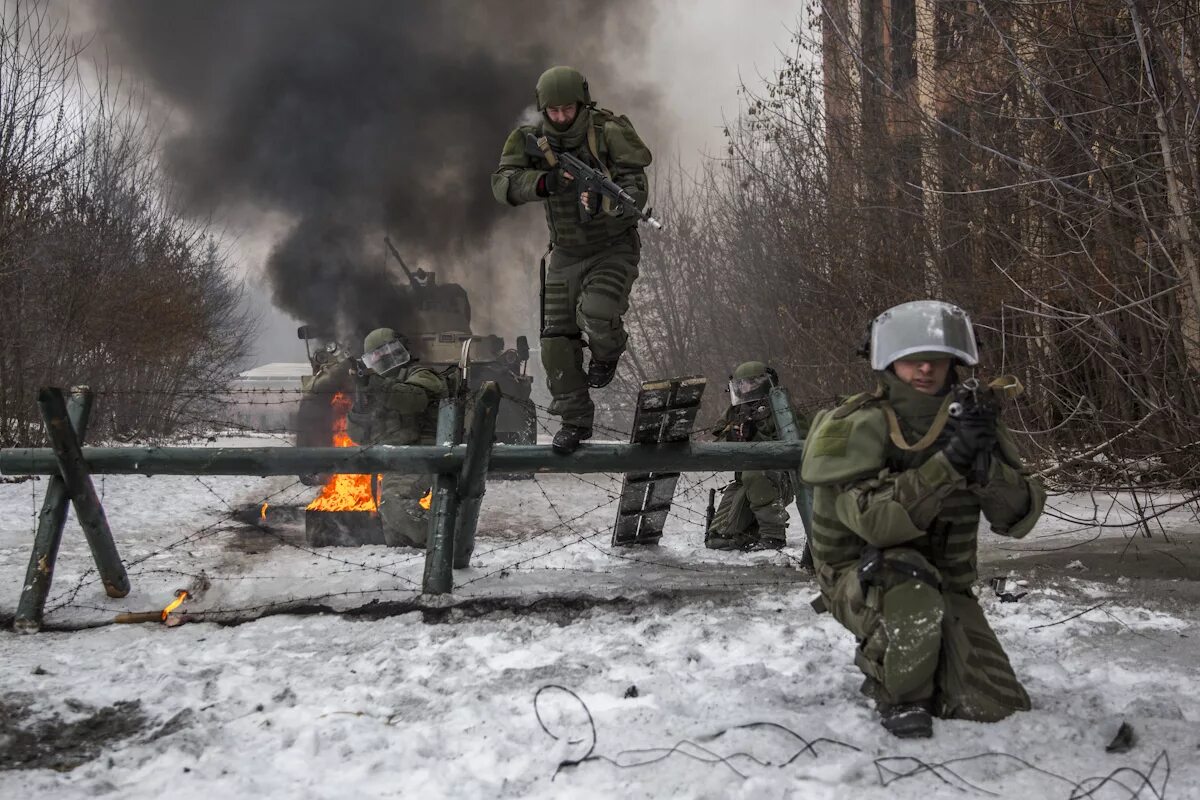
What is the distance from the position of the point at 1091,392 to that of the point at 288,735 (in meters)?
6.87

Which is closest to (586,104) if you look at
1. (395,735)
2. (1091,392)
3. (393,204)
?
(395,735)

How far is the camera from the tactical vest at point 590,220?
16.4 feet

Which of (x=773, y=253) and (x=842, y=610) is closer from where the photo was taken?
(x=842, y=610)

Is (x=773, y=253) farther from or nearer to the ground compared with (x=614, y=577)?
farther from the ground

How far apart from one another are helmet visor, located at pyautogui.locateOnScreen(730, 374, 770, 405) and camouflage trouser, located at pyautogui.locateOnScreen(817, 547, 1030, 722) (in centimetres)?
392

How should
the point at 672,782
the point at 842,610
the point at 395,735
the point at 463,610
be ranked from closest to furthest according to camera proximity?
the point at 672,782, the point at 395,735, the point at 842,610, the point at 463,610

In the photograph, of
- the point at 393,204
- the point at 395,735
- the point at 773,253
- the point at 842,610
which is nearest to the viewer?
the point at 395,735

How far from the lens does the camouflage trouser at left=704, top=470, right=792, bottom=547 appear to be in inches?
259

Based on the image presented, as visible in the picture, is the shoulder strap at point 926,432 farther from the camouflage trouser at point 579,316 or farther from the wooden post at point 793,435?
the camouflage trouser at point 579,316

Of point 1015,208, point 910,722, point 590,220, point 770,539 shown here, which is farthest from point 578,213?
point 1015,208

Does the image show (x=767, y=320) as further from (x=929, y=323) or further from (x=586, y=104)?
(x=929, y=323)

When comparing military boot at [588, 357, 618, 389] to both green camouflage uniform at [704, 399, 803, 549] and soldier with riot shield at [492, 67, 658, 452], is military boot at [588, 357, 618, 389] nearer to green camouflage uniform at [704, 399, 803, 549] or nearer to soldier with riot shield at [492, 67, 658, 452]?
soldier with riot shield at [492, 67, 658, 452]

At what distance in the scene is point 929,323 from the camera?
2.94 m

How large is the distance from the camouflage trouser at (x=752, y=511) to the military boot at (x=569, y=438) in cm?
193
